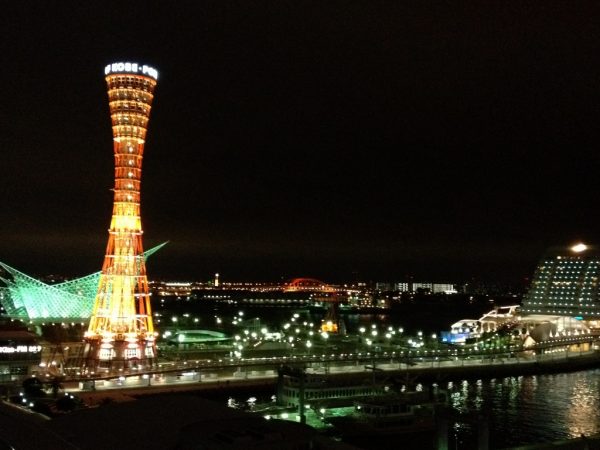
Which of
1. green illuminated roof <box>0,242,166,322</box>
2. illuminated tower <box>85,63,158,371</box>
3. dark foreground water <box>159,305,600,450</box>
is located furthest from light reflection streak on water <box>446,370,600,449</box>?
green illuminated roof <box>0,242,166,322</box>

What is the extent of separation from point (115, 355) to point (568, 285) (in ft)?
133

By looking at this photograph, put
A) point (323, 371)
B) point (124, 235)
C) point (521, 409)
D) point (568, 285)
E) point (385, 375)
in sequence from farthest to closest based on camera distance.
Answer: point (568, 285), point (385, 375), point (323, 371), point (124, 235), point (521, 409)

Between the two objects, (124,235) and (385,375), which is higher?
(124,235)

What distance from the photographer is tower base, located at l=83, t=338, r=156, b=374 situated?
24703 mm

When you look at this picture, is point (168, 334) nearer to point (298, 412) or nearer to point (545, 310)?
point (298, 412)

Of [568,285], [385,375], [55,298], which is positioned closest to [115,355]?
[385,375]

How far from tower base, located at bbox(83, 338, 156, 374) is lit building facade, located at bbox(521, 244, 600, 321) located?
37.7m

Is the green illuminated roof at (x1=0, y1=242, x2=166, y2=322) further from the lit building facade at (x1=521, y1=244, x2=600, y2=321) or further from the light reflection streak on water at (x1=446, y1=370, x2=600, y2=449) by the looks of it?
the lit building facade at (x1=521, y1=244, x2=600, y2=321)

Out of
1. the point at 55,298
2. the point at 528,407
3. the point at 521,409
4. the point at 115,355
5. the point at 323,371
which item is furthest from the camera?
the point at 55,298

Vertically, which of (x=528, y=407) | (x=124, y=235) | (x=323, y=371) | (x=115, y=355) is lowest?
(x=528, y=407)

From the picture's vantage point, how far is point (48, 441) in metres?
8.30

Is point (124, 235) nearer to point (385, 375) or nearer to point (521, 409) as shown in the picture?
point (385, 375)

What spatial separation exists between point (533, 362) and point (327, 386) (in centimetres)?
1803

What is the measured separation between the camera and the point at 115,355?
24797 millimetres
